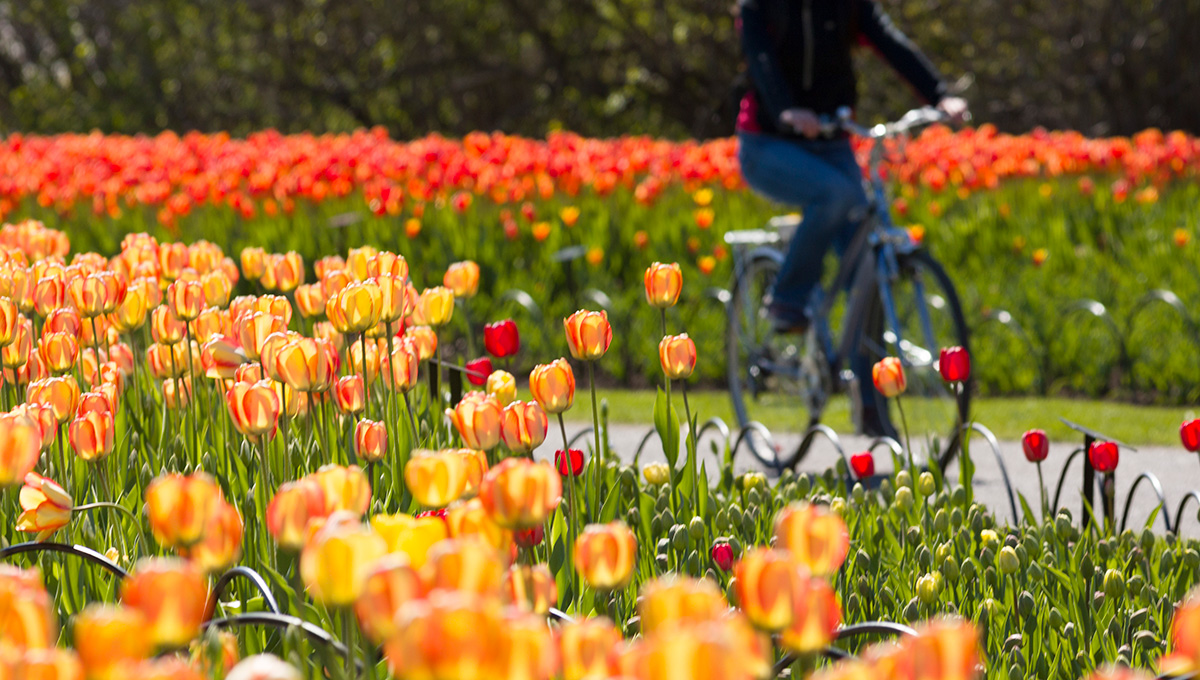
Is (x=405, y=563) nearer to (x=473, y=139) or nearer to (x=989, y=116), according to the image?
(x=473, y=139)

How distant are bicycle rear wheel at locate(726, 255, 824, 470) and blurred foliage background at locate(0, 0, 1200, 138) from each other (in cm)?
992

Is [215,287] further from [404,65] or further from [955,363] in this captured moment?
[404,65]

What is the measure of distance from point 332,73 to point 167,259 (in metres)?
14.4

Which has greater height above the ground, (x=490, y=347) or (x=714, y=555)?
(x=490, y=347)

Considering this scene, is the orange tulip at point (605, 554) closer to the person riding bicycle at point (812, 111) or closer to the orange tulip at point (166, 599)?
the orange tulip at point (166, 599)

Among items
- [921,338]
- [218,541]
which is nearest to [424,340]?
[218,541]

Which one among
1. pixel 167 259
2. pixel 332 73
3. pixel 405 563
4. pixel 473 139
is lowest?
pixel 405 563

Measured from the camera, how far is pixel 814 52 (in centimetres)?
499

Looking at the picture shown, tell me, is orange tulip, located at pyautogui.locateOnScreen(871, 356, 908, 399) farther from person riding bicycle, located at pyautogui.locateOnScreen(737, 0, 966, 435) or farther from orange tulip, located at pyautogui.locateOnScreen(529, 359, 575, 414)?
person riding bicycle, located at pyautogui.locateOnScreen(737, 0, 966, 435)

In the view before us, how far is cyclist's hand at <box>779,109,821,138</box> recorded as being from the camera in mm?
4570

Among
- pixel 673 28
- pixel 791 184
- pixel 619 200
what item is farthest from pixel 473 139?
pixel 673 28

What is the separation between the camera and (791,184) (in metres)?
4.84

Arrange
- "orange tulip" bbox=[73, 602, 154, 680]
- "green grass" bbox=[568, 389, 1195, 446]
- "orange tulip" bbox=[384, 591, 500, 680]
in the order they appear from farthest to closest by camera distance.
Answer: "green grass" bbox=[568, 389, 1195, 446]
"orange tulip" bbox=[73, 602, 154, 680]
"orange tulip" bbox=[384, 591, 500, 680]

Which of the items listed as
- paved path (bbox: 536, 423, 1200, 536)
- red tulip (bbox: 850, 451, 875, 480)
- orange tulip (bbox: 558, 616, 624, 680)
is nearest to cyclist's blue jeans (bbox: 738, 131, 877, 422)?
paved path (bbox: 536, 423, 1200, 536)
